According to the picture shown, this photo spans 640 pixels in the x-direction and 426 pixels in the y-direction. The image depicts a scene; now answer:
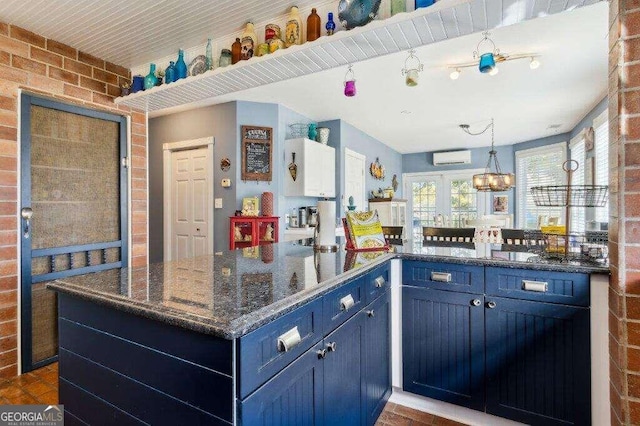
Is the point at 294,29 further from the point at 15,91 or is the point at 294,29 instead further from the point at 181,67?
the point at 15,91

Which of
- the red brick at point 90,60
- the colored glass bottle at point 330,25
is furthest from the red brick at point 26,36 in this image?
the colored glass bottle at point 330,25

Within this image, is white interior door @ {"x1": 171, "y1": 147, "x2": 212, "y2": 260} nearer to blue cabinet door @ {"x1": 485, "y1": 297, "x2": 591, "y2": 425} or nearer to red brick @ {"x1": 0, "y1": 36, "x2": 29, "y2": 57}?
red brick @ {"x1": 0, "y1": 36, "x2": 29, "y2": 57}

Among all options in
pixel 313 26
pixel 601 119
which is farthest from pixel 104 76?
pixel 601 119

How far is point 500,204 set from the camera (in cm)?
738

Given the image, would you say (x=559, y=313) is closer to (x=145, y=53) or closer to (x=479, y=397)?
(x=479, y=397)

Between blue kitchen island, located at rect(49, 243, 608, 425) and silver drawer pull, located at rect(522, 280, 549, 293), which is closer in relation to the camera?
blue kitchen island, located at rect(49, 243, 608, 425)

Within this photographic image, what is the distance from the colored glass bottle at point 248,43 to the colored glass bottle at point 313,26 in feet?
1.38

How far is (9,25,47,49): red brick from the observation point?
234cm

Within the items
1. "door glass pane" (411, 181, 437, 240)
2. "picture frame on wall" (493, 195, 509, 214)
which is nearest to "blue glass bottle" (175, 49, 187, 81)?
"door glass pane" (411, 181, 437, 240)

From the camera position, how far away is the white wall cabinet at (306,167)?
4.38 m

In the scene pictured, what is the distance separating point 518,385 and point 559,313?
0.42 meters

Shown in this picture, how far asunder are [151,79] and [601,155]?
16.7 ft

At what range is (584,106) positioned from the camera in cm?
457

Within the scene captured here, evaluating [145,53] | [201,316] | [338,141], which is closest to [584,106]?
[338,141]
